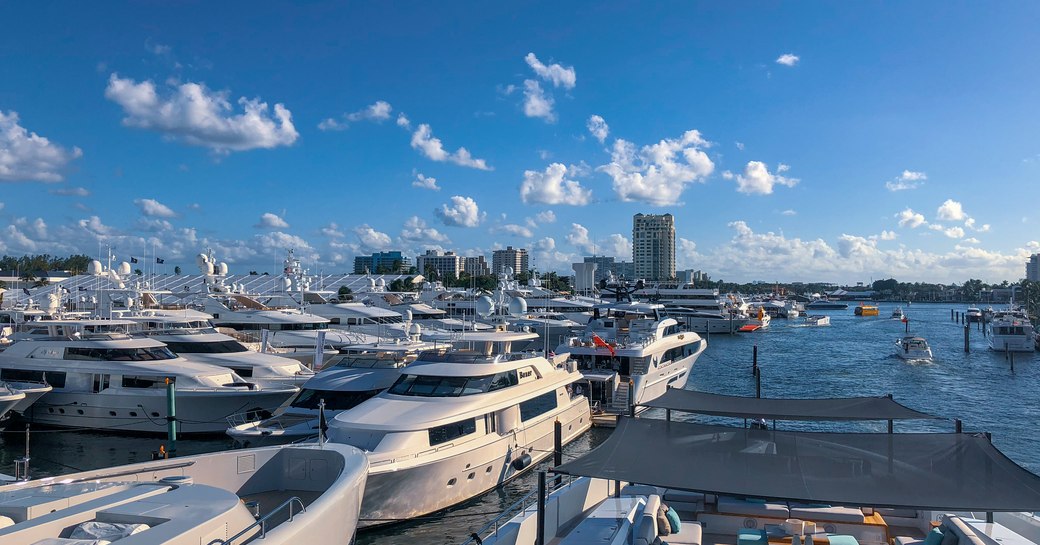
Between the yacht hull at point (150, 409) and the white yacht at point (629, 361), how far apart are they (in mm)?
13054

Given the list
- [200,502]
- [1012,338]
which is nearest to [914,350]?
[1012,338]

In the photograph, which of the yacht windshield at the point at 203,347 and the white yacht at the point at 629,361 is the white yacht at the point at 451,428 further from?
the yacht windshield at the point at 203,347

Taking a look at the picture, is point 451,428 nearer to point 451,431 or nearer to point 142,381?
point 451,431

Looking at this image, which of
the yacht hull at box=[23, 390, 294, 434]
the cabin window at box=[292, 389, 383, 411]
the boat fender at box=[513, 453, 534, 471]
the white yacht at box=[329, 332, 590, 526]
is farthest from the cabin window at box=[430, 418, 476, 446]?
the yacht hull at box=[23, 390, 294, 434]

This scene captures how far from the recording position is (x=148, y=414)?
1016 inches

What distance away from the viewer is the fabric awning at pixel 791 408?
480 inches

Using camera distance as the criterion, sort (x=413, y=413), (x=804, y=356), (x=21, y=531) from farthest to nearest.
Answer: (x=804, y=356), (x=413, y=413), (x=21, y=531)

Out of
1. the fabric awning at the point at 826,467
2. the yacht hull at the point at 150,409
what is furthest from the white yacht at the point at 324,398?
the fabric awning at the point at 826,467

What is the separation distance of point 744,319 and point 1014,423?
207 feet

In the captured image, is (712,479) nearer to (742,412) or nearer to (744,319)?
(742,412)

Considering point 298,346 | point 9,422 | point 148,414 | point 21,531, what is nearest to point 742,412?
point 21,531

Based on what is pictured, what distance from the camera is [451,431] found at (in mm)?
17375

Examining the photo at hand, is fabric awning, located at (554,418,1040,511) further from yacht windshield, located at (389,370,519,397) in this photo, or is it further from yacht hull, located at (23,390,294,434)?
yacht hull, located at (23,390,294,434)

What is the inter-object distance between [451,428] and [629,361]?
589 inches
